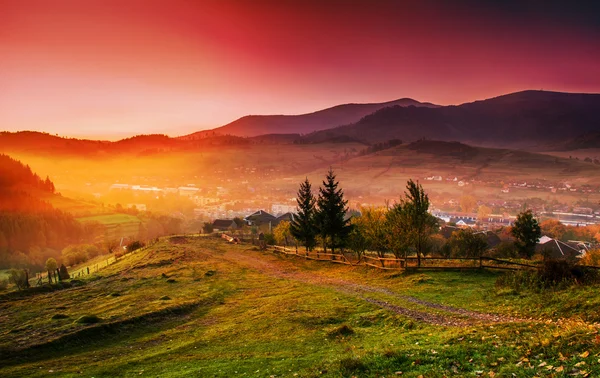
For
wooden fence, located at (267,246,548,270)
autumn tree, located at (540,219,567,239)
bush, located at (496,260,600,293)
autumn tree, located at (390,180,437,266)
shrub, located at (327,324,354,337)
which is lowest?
autumn tree, located at (540,219,567,239)

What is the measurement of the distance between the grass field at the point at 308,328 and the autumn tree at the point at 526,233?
38.4 m

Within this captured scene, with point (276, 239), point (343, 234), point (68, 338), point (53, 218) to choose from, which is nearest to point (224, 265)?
point (343, 234)

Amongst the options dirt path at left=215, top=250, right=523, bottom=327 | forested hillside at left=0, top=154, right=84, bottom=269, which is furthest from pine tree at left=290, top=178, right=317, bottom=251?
forested hillside at left=0, top=154, right=84, bottom=269

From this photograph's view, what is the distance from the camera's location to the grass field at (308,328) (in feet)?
41.7

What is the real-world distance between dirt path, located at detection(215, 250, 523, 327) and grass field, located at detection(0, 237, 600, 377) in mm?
111

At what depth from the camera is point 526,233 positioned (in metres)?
62.5

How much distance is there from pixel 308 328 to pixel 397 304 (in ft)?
22.9

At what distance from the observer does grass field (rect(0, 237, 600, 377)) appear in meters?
12.7

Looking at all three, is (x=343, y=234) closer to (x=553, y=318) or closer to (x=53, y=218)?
(x=553, y=318)

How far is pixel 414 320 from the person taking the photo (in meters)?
20.7

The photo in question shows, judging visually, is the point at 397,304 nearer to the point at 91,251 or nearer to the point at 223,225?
→ the point at 223,225

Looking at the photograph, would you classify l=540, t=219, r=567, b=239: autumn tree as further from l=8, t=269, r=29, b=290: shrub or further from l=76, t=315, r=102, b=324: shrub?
l=8, t=269, r=29, b=290: shrub

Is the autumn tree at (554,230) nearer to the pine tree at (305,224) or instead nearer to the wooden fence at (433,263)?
the pine tree at (305,224)

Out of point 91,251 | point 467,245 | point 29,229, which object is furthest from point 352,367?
point 29,229
